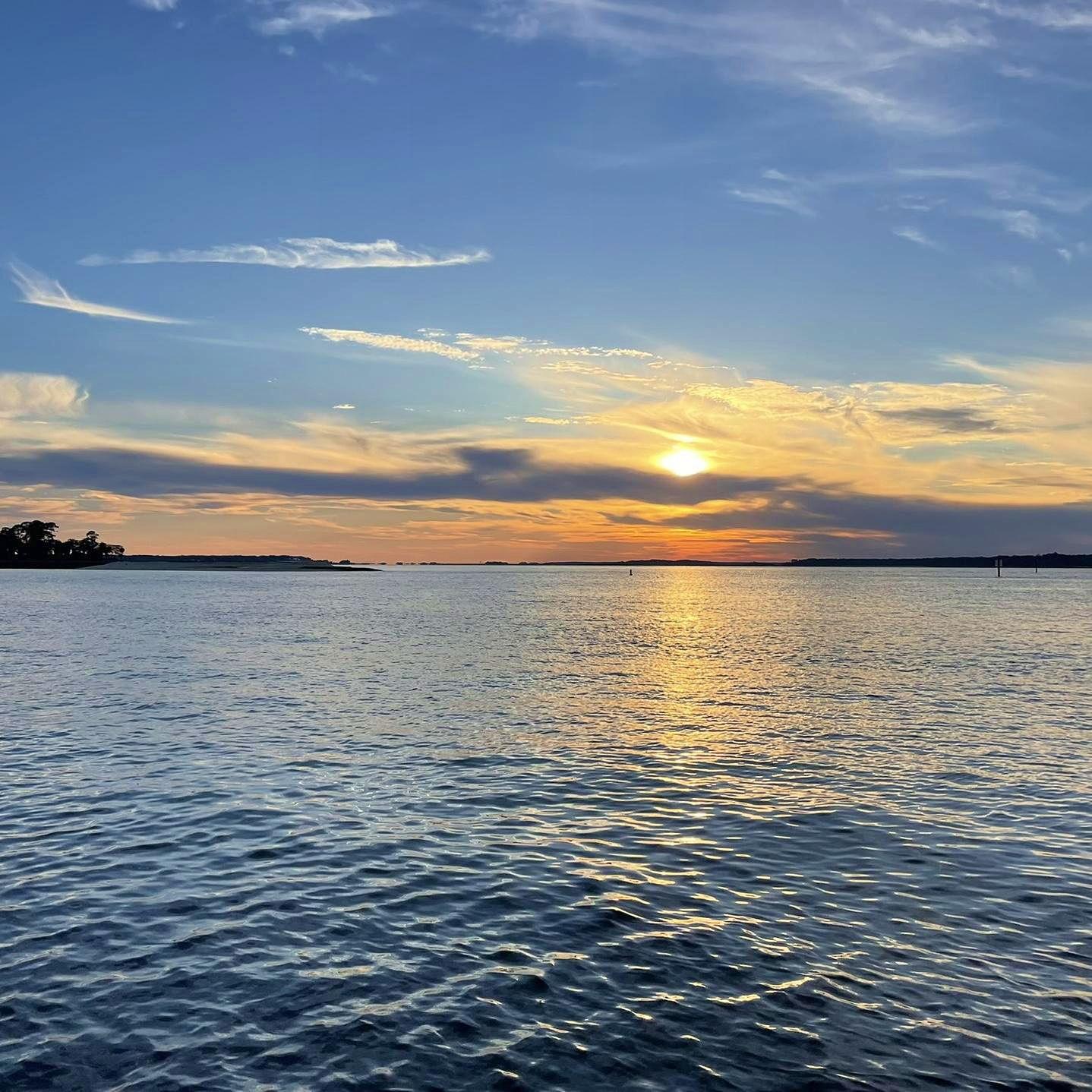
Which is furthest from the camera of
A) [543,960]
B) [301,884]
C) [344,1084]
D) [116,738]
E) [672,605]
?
[672,605]

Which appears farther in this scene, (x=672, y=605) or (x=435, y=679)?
(x=672, y=605)

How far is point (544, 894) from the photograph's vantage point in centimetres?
2006

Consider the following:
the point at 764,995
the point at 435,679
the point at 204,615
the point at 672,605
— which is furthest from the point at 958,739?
the point at 672,605

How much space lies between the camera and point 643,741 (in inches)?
1543

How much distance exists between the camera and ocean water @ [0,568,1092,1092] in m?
13.3

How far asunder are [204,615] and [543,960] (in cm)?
12678

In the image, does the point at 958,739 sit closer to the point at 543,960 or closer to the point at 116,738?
the point at 543,960

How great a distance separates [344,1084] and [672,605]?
17950 cm

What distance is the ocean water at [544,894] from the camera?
13.3m

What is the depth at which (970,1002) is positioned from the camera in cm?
1476

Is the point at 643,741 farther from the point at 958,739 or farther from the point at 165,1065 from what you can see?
the point at 165,1065

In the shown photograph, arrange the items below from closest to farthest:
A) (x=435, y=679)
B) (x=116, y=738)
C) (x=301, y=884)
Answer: (x=301, y=884) < (x=116, y=738) < (x=435, y=679)

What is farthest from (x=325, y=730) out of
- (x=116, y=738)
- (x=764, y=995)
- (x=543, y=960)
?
(x=764, y=995)

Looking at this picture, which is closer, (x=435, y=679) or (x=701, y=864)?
(x=701, y=864)
